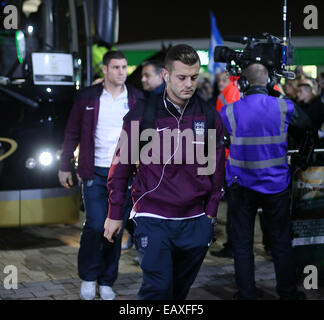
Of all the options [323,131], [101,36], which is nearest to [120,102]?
[101,36]

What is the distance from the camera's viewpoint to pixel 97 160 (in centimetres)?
557

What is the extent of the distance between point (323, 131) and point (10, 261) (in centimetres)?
358

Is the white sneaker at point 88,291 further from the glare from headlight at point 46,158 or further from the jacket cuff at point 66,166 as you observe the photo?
the glare from headlight at point 46,158

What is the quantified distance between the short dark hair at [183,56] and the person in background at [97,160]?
5.84 feet

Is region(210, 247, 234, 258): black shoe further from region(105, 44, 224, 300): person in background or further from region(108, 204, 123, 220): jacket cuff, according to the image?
region(108, 204, 123, 220): jacket cuff

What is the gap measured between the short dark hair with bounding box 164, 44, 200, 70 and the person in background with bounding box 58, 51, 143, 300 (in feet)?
5.84

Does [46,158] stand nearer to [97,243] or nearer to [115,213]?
[97,243]

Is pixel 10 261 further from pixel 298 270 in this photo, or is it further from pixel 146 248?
pixel 146 248

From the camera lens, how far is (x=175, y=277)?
3949mm

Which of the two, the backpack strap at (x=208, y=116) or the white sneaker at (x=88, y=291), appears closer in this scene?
the backpack strap at (x=208, y=116)

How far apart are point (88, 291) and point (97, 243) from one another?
397 millimetres

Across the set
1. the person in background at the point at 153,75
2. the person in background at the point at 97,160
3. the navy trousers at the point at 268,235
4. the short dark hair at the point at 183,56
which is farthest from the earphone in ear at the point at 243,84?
the person in background at the point at 153,75

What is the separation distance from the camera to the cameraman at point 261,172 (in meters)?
5.22
